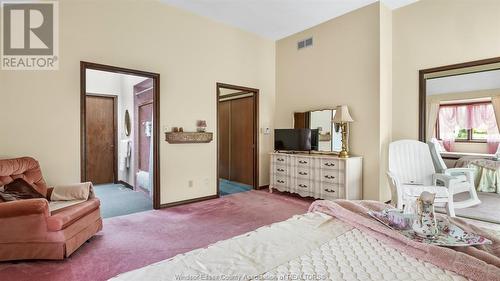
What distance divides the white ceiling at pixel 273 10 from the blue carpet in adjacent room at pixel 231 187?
325cm

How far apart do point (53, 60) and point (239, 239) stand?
3.33 m

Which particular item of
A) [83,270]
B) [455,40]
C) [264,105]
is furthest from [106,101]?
[455,40]

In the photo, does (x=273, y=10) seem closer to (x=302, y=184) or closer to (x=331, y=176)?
(x=331, y=176)

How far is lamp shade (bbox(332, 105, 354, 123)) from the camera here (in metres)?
4.13

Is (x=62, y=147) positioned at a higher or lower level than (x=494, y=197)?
higher

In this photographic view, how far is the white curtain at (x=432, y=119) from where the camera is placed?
12.7 feet

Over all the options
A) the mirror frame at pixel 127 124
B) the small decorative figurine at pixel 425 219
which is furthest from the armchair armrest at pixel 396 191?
the mirror frame at pixel 127 124

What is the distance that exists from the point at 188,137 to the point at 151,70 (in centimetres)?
117

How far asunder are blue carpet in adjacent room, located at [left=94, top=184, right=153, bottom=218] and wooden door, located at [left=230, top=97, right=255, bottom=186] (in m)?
2.15

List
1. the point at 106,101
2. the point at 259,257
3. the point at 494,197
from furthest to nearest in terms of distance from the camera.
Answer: the point at 106,101 → the point at 494,197 → the point at 259,257

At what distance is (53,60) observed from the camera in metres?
3.12

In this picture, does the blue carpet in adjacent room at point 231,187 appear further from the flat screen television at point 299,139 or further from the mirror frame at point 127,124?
the mirror frame at point 127,124

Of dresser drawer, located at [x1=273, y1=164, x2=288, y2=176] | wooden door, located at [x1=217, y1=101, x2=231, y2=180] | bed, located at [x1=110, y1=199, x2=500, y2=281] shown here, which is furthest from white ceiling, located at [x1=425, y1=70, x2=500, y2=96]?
wooden door, located at [x1=217, y1=101, x2=231, y2=180]

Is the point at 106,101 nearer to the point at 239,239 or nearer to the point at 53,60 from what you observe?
the point at 53,60
